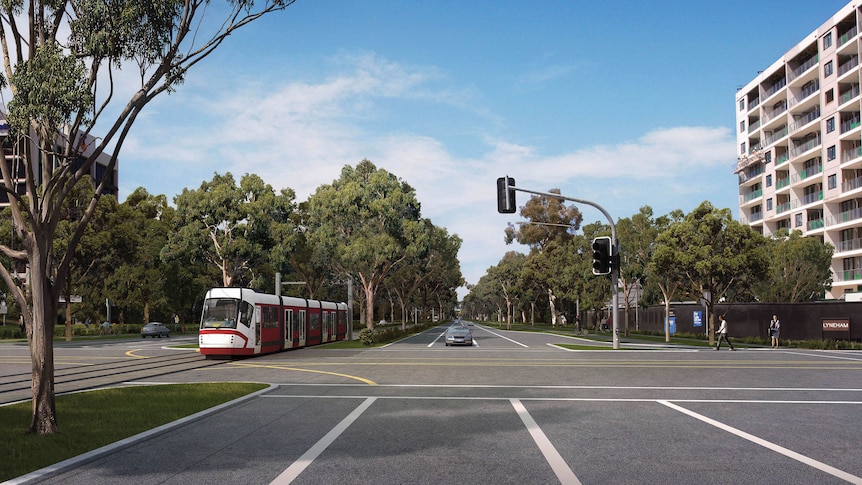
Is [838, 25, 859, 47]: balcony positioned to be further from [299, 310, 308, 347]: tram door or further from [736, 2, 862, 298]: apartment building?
[299, 310, 308, 347]: tram door

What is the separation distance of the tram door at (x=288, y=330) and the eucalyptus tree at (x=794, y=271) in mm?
34641

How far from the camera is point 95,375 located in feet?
62.8

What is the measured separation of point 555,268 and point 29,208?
2436 inches

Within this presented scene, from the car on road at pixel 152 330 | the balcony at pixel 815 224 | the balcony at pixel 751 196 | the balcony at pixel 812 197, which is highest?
the balcony at pixel 751 196

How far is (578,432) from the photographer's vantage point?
9281 millimetres

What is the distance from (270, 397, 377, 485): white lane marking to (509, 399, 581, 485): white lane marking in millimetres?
2552

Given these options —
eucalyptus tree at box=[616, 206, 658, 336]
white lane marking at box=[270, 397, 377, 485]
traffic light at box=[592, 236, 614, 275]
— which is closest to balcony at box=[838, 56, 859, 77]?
eucalyptus tree at box=[616, 206, 658, 336]

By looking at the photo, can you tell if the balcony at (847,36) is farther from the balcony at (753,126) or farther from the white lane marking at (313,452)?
the white lane marking at (313,452)

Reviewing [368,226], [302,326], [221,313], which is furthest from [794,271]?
Answer: [221,313]

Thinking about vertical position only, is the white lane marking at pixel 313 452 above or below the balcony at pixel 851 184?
below

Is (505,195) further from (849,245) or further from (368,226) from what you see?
(849,245)

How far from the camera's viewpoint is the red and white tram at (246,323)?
26.6 metres

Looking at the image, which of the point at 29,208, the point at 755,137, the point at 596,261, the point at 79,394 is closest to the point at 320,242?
the point at 596,261

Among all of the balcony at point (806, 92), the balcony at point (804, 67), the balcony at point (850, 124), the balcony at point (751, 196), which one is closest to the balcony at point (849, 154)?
the balcony at point (850, 124)
